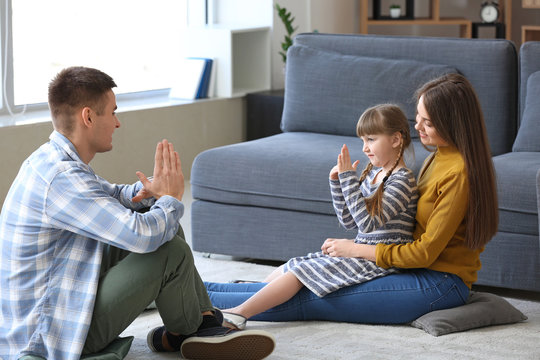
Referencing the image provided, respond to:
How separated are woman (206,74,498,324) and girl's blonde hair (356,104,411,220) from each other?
50 mm

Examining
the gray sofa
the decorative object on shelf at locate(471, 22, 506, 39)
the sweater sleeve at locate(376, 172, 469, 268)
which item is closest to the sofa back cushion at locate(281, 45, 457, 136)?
the gray sofa

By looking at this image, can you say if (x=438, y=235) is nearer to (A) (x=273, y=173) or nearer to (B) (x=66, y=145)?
(A) (x=273, y=173)

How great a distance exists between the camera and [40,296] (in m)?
2.00

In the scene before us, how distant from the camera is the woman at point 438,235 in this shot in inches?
94.8

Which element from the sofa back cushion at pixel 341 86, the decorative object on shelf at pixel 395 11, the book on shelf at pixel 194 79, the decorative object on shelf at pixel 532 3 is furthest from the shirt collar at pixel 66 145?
the decorative object on shelf at pixel 532 3

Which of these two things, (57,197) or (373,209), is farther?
(373,209)

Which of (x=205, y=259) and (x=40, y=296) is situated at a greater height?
(x=40, y=296)

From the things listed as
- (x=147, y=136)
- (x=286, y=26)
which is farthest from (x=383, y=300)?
(x=286, y=26)

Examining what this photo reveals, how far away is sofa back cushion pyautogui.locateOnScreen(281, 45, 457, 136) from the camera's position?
11.3 feet

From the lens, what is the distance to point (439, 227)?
7.89ft

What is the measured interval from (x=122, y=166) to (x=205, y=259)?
1.40 metres

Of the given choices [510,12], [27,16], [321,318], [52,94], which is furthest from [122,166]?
[510,12]

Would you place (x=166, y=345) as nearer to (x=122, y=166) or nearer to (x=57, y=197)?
(x=57, y=197)

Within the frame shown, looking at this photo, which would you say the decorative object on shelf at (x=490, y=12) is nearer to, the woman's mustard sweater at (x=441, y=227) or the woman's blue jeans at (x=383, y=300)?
the woman's mustard sweater at (x=441, y=227)
